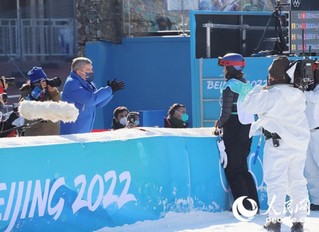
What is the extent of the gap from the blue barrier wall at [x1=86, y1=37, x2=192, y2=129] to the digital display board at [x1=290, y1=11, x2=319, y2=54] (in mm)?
3268

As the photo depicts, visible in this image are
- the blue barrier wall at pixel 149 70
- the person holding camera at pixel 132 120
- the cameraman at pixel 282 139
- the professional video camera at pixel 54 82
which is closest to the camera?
the cameraman at pixel 282 139

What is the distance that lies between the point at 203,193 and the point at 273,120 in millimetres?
1406

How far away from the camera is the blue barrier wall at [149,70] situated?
16406mm

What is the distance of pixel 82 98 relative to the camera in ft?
26.2

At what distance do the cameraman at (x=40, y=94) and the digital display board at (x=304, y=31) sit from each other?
574 cm

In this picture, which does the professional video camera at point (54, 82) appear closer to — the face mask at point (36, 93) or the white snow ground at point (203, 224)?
the face mask at point (36, 93)

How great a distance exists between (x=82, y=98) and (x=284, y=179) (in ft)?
7.26

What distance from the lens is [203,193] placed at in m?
8.10

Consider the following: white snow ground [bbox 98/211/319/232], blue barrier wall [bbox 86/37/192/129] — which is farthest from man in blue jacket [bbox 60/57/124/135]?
blue barrier wall [bbox 86/37/192/129]

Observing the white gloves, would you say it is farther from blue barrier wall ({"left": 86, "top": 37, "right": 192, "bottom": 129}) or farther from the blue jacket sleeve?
blue barrier wall ({"left": 86, "top": 37, "right": 192, "bottom": 129})

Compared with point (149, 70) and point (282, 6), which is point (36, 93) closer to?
point (282, 6)

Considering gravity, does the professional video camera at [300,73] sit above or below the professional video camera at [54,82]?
above

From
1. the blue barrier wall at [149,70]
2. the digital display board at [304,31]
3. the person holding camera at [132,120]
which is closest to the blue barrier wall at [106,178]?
the person holding camera at [132,120]

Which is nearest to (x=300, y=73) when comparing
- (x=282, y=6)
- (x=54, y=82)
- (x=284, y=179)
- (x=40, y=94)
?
(x=284, y=179)
